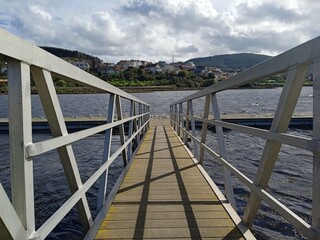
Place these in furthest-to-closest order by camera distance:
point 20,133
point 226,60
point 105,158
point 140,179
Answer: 1. point 226,60
2. point 140,179
3. point 105,158
4. point 20,133

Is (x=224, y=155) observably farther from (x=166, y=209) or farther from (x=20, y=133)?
(x=20, y=133)

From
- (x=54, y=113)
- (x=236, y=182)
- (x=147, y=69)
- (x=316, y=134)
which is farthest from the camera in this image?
(x=147, y=69)

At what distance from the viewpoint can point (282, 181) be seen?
7168 millimetres

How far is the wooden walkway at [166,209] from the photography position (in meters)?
2.33

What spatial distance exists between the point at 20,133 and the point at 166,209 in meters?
1.82

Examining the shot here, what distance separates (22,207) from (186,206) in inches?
72.2

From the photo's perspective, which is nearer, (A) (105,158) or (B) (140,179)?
(A) (105,158)

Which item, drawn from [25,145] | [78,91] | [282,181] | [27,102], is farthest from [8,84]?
[78,91]

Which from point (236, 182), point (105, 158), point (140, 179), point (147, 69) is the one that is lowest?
point (236, 182)

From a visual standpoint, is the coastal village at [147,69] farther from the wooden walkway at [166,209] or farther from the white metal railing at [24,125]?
the white metal railing at [24,125]

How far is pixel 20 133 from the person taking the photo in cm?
126

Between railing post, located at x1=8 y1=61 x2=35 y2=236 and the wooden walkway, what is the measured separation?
1.07m

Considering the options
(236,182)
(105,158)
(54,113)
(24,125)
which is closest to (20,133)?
(24,125)

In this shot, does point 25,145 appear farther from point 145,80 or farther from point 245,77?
point 145,80
